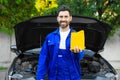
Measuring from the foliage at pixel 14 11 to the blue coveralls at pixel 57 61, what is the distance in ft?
23.2

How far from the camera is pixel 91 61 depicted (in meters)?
7.39

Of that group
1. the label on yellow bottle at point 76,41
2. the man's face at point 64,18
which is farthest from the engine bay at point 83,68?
the man's face at point 64,18

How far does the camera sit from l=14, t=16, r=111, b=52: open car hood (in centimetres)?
668

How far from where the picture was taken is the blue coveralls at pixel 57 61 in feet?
17.2

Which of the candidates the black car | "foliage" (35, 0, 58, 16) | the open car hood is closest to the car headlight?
the black car

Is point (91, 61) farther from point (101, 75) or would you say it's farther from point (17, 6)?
point (17, 6)

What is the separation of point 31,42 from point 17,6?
17.2 feet

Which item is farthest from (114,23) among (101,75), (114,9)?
(101,75)

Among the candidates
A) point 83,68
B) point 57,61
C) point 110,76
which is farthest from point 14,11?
point 57,61

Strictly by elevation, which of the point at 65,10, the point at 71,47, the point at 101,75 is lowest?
the point at 101,75

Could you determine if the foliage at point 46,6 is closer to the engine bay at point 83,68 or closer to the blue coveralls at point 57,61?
the engine bay at point 83,68

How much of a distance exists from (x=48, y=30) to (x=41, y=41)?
1.33 feet

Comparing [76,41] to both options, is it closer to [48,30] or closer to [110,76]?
[110,76]

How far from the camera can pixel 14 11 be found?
1274cm
